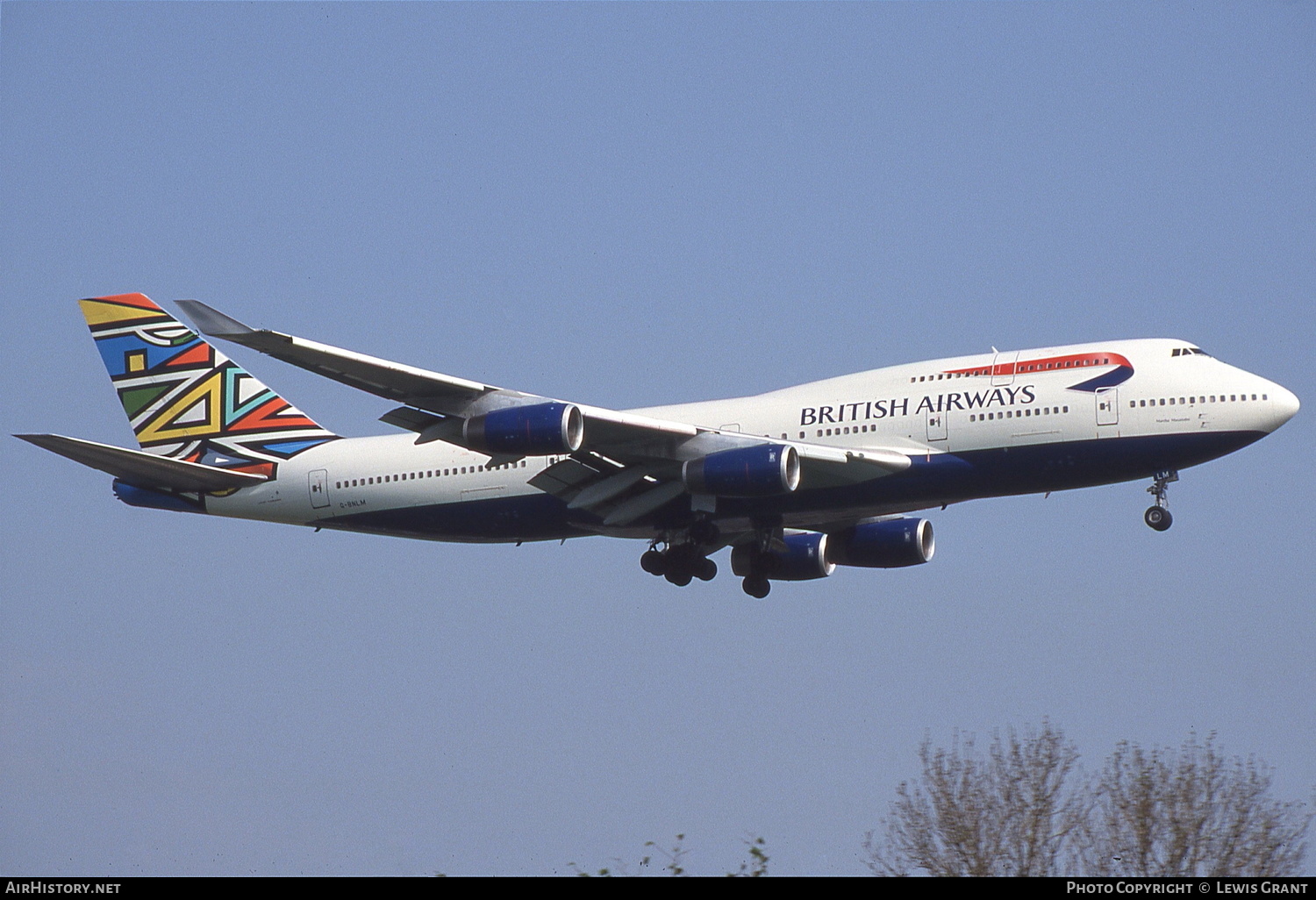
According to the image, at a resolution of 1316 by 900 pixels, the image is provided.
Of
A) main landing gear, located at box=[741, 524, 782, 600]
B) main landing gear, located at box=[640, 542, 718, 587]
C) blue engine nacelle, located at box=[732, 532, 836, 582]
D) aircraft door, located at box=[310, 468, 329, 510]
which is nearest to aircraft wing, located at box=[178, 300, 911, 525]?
main landing gear, located at box=[640, 542, 718, 587]

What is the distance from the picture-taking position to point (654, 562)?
4053cm

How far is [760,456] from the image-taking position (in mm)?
35562

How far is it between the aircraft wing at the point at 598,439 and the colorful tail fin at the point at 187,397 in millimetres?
8240

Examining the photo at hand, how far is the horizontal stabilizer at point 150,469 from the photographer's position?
124 feet

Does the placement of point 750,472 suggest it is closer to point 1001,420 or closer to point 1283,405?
point 1001,420

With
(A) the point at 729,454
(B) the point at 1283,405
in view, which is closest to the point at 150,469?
(A) the point at 729,454

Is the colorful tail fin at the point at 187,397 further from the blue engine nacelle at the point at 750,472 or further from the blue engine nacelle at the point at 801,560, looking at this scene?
the blue engine nacelle at the point at 750,472

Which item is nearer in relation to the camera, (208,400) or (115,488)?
(115,488)

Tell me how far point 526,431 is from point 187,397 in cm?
1528

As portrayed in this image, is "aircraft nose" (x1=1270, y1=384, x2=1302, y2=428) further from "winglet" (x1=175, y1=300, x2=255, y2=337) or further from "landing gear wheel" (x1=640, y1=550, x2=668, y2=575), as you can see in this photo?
"winglet" (x1=175, y1=300, x2=255, y2=337)

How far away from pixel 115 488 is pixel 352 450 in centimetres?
611

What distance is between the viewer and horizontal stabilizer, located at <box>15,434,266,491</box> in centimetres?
3775
